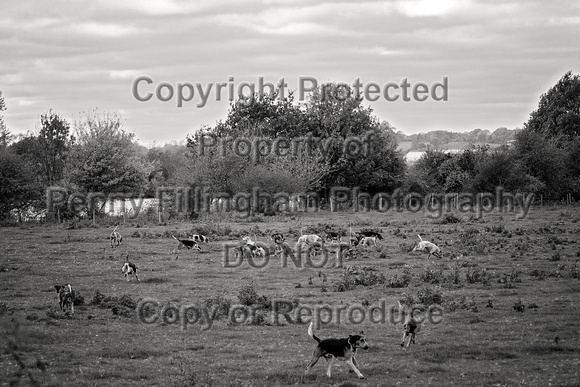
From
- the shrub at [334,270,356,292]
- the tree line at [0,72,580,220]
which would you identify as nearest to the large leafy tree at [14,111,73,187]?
the tree line at [0,72,580,220]

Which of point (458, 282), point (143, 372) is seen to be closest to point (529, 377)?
point (143, 372)

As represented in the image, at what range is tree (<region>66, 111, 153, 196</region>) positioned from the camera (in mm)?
63500

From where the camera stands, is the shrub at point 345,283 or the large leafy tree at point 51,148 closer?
the shrub at point 345,283

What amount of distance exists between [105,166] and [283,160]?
1978cm

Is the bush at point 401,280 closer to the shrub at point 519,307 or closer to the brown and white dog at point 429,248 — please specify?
the shrub at point 519,307

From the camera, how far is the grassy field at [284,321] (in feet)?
48.0

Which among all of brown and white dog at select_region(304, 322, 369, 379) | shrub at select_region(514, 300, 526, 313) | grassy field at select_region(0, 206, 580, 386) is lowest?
grassy field at select_region(0, 206, 580, 386)

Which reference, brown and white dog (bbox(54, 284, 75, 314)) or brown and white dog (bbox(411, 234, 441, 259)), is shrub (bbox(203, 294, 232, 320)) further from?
brown and white dog (bbox(411, 234, 441, 259))

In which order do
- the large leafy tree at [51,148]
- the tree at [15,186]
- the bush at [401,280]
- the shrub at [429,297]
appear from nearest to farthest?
the shrub at [429,297]
the bush at [401,280]
the tree at [15,186]
the large leafy tree at [51,148]

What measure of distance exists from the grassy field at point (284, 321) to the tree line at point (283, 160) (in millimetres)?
23322

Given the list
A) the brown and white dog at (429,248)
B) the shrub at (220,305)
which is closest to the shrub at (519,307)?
the shrub at (220,305)

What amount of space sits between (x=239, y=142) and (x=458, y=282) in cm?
4879

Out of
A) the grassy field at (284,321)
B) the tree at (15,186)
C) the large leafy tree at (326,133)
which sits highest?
the large leafy tree at (326,133)

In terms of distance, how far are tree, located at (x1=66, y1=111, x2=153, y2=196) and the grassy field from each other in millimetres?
22221
